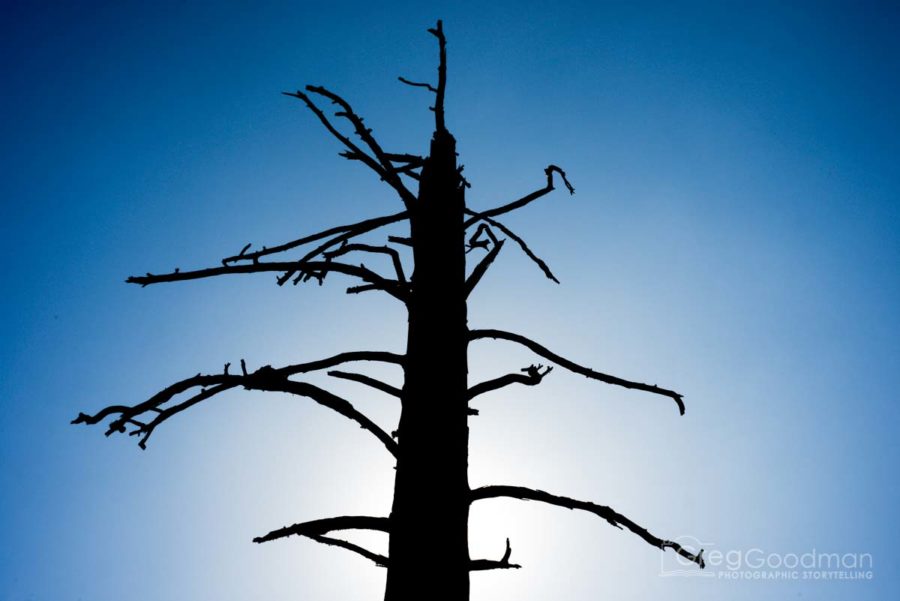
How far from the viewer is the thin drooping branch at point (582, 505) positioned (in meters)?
2.27

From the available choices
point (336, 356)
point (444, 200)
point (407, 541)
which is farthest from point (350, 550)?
point (444, 200)

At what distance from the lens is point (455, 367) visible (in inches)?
98.0

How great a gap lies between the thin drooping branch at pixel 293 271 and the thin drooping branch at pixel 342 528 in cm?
109

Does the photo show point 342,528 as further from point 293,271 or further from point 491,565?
point 293,271

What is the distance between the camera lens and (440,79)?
9.50ft

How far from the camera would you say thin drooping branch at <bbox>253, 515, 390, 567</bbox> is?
6.98 ft

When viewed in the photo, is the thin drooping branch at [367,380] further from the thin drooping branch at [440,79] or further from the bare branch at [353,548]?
the thin drooping branch at [440,79]

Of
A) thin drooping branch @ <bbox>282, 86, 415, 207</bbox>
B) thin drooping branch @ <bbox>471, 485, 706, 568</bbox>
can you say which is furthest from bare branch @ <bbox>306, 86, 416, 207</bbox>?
thin drooping branch @ <bbox>471, 485, 706, 568</bbox>

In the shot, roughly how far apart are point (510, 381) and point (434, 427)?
0.42 m

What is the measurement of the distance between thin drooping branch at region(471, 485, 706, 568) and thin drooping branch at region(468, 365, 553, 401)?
0.43m

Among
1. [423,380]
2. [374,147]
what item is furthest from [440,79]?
[423,380]

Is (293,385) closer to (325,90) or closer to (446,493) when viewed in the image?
(446,493)

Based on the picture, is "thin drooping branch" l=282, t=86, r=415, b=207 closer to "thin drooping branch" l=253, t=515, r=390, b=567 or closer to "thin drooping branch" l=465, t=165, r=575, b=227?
"thin drooping branch" l=465, t=165, r=575, b=227

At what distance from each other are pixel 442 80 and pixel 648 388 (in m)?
2.03
